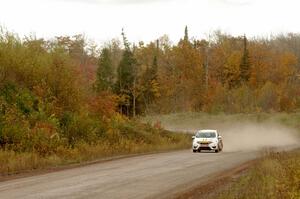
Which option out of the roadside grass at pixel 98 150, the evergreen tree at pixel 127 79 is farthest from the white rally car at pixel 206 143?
the evergreen tree at pixel 127 79

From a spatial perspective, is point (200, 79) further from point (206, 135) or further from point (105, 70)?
point (206, 135)

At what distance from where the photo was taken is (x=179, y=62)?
110062 millimetres

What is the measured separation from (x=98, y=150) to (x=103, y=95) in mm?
8926

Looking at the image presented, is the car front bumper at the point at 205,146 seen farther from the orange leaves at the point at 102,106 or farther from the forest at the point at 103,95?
the orange leaves at the point at 102,106

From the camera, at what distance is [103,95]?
3994 centimetres

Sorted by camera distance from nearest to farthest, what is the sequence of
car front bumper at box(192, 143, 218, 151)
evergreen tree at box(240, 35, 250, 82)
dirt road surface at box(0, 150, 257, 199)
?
dirt road surface at box(0, 150, 257, 199) → car front bumper at box(192, 143, 218, 151) → evergreen tree at box(240, 35, 250, 82)

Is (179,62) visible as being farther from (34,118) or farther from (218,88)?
(34,118)

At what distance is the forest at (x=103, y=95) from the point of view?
28.6 meters

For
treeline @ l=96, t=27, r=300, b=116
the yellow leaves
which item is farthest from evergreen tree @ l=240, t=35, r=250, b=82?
the yellow leaves

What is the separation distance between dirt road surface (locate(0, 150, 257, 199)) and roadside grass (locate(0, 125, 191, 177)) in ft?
6.05

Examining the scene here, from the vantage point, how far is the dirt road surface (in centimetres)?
1598

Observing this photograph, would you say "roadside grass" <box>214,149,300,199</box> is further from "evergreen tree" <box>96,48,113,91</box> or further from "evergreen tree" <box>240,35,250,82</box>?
"evergreen tree" <box>240,35,250,82</box>

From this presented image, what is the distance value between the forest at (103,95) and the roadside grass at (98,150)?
0.09 m

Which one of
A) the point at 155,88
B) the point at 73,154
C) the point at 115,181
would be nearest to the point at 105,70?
the point at 155,88
